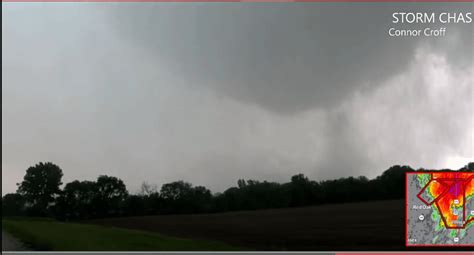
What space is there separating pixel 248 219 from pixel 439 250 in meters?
11.0

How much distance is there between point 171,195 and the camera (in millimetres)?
25734

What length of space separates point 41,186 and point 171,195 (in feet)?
24.7

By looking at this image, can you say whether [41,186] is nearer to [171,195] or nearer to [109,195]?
[109,195]

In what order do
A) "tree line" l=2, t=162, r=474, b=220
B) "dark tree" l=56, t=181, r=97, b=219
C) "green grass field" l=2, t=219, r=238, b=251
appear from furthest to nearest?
1. "dark tree" l=56, t=181, r=97, b=219
2. "tree line" l=2, t=162, r=474, b=220
3. "green grass field" l=2, t=219, r=238, b=251

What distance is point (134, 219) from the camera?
27219 millimetres

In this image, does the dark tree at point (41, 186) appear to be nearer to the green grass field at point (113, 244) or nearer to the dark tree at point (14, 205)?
the dark tree at point (14, 205)

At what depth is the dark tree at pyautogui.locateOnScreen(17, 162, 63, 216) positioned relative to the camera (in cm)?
1822

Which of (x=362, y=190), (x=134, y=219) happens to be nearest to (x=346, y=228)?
(x=362, y=190)

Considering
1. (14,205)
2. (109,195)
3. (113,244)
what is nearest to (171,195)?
(109,195)

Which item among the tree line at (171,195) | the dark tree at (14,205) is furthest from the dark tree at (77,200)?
the dark tree at (14,205)

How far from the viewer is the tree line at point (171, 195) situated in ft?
55.9

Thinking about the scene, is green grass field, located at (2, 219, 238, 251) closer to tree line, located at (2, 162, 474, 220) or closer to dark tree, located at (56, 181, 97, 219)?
tree line, located at (2, 162, 474, 220)

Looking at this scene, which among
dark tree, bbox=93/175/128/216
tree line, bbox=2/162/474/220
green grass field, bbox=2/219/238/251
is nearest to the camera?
green grass field, bbox=2/219/238/251

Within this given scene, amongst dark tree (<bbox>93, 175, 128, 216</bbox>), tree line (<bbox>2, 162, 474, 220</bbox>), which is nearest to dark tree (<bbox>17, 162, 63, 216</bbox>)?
tree line (<bbox>2, 162, 474, 220</bbox>)
